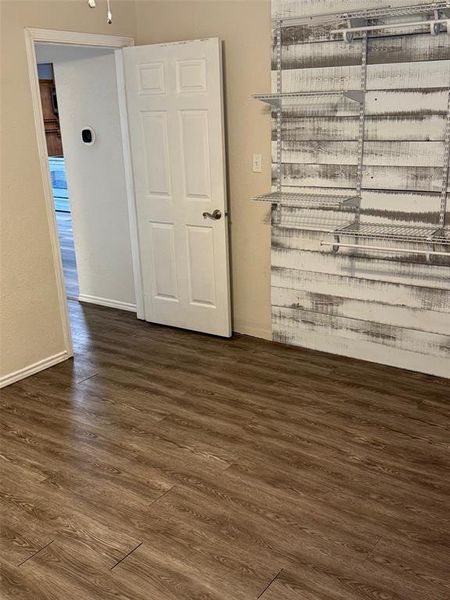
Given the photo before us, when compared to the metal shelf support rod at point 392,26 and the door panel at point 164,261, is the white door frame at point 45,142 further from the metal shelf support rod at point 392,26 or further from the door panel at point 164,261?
the metal shelf support rod at point 392,26

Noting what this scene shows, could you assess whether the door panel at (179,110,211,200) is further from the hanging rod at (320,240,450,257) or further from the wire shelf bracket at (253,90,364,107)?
the hanging rod at (320,240,450,257)

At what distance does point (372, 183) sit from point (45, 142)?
77.9 inches

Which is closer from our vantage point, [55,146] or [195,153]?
[195,153]

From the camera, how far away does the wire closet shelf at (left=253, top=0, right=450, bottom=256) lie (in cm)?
314

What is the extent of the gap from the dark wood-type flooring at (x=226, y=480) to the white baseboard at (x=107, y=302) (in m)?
0.96

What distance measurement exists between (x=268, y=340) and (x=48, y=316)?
152 centimetres

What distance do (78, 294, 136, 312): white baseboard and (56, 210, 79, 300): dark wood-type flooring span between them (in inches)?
5.8

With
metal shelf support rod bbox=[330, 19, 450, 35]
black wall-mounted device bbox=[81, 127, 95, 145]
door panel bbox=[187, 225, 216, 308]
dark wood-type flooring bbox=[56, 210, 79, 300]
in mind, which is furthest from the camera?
dark wood-type flooring bbox=[56, 210, 79, 300]

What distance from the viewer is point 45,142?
357 centimetres

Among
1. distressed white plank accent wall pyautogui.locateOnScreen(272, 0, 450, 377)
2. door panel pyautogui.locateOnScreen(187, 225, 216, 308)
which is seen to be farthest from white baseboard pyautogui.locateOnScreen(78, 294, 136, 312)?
distressed white plank accent wall pyautogui.locateOnScreen(272, 0, 450, 377)

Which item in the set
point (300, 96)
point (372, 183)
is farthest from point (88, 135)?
point (372, 183)

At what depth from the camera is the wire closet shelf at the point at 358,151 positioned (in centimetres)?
314

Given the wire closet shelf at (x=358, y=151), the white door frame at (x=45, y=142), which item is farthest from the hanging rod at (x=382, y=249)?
the white door frame at (x=45, y=142)

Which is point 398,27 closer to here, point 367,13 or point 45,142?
point 367,13
